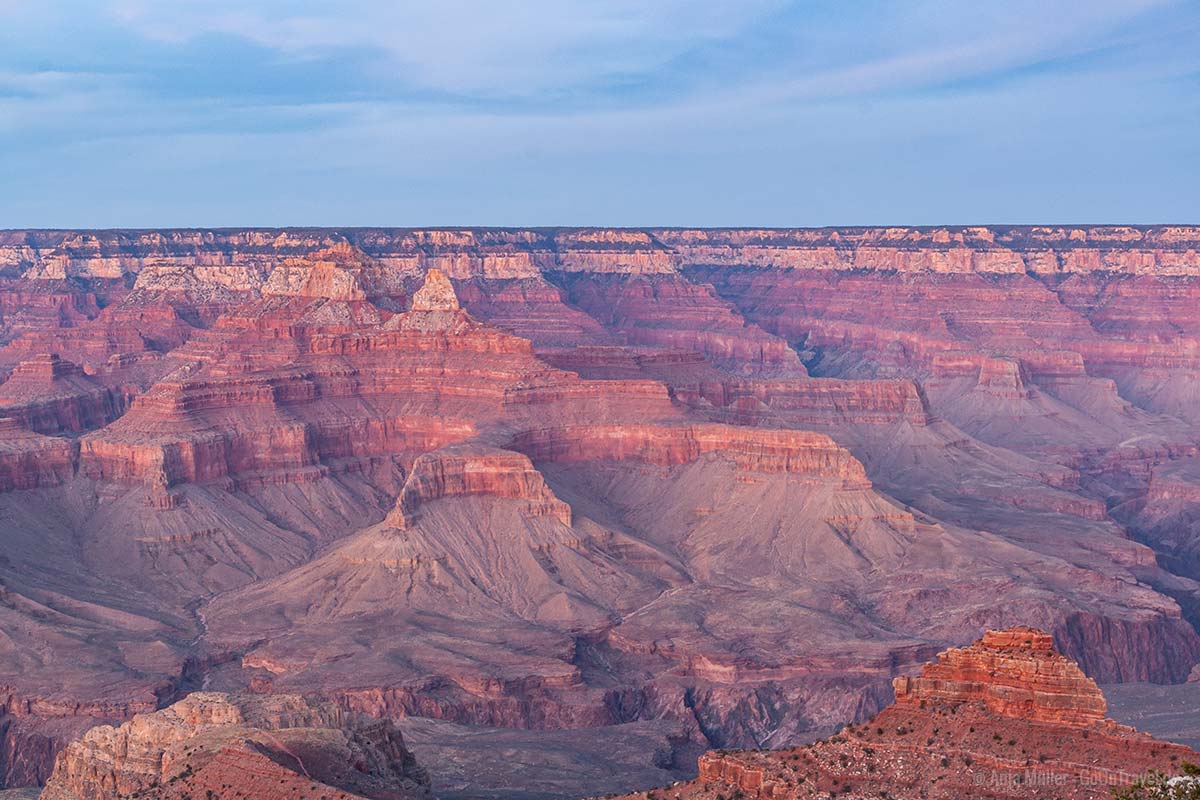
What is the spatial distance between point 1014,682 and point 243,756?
73.2 ft

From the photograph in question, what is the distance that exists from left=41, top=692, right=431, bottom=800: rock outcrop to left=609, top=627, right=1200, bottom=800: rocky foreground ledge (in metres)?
12.9

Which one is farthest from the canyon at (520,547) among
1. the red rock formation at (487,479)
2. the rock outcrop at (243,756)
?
the rock outcrop at (243,756)

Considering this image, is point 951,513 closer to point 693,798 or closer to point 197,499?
point 197,499

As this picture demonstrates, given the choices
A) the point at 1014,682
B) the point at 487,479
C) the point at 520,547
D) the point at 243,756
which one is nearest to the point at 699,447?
the point at 487,479

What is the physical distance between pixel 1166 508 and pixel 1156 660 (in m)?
53.0

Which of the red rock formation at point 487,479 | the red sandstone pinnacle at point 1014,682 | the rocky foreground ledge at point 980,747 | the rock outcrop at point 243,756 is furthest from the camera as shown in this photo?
the red rock formation at point 487,479

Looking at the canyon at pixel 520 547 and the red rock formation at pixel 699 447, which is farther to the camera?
the red rock formation at pixel 699 447

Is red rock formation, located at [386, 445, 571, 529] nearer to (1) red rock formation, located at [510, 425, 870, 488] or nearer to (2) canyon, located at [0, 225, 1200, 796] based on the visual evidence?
(2) canyon, located at [0, 225, 1200, 796]

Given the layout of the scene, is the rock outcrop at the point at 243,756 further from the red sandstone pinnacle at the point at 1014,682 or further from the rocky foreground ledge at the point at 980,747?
the red sandstone pinnacle at the point at 1014,682

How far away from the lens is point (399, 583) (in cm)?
11012

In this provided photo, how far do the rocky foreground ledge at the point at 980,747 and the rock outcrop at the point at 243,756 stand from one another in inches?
509

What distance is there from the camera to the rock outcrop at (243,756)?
50219mm

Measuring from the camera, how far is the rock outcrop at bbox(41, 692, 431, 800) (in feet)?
165

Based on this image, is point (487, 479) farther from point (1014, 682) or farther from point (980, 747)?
point (980, 747)
